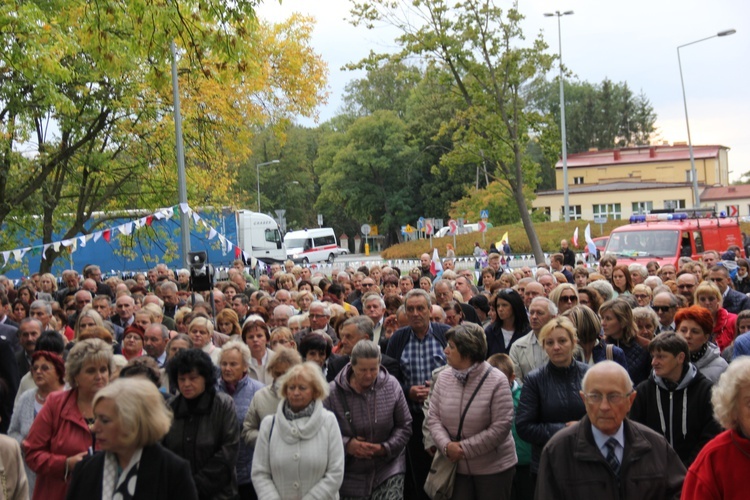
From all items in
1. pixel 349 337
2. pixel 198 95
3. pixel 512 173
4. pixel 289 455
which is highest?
pixel 198 95

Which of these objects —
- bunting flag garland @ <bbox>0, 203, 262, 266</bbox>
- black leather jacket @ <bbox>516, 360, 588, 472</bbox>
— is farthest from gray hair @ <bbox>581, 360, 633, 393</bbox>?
bunting flag garland @ <bbox>0, 203, 262, 266</bbox>

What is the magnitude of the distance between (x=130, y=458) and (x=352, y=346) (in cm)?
345

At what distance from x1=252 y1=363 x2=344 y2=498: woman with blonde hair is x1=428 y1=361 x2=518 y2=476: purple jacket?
0.95 metres

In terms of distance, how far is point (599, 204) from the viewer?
8231 cm

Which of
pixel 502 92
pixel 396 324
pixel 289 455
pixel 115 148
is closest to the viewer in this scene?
pixel 289 455

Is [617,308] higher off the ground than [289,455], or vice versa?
[617,308]

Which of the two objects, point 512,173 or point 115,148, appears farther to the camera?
point 512,173

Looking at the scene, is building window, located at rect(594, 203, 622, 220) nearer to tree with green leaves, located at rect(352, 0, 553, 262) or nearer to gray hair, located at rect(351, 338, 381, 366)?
tree with green leaves, located at rect(352, 0, 553, 262)

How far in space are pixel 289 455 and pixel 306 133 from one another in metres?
88.2

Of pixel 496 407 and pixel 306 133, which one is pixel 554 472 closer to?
pixel 496 407

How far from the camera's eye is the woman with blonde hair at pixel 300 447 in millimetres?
5957

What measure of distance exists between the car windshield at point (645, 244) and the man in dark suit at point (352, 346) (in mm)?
15677

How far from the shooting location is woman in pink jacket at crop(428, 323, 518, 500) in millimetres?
6609

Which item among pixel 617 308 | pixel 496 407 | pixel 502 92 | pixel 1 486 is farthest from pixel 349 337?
pixel 502 92
